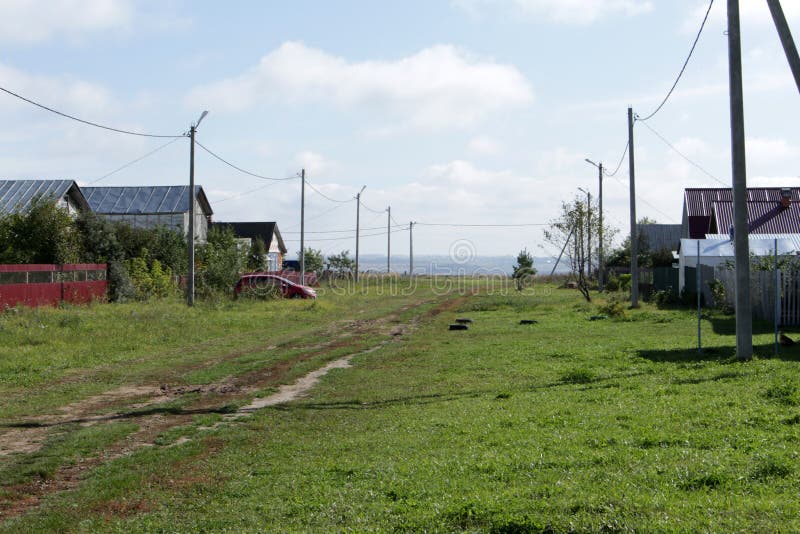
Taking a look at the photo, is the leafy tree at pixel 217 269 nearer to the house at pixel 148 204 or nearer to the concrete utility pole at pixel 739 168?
the house at pixel 148 204

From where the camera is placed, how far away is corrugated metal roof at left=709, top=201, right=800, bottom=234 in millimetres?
40844

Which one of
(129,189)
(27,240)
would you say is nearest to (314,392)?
(27,240)

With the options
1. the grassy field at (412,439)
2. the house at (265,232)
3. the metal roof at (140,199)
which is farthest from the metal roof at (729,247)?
the house at (265,232)

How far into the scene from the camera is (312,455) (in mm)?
7918

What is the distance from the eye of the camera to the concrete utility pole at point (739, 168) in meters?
13.0

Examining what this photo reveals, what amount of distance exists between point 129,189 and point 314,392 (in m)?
51.5

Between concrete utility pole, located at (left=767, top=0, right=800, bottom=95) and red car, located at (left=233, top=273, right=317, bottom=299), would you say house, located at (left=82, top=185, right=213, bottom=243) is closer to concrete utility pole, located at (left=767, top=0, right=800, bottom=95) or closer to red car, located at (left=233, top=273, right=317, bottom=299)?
red car, located at (left=233, top=273, right=317, bottom=299)

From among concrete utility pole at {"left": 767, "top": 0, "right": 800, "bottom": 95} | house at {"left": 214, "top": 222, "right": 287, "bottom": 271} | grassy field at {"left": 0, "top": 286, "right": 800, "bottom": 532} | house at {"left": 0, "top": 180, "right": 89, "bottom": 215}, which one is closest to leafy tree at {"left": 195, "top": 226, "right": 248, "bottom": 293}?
house at {"left": 0, "top": 180, "right": 89, "bottom": 215}

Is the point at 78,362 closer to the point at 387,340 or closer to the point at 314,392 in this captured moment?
the point at 314,392

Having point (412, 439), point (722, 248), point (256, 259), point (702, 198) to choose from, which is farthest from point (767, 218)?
point (412, 439)

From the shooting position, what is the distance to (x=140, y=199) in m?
57.8

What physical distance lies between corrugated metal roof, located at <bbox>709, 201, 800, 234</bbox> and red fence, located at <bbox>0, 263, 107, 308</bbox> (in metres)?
32.3

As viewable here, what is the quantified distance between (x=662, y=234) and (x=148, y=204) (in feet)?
148

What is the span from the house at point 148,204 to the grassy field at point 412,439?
128 ft
